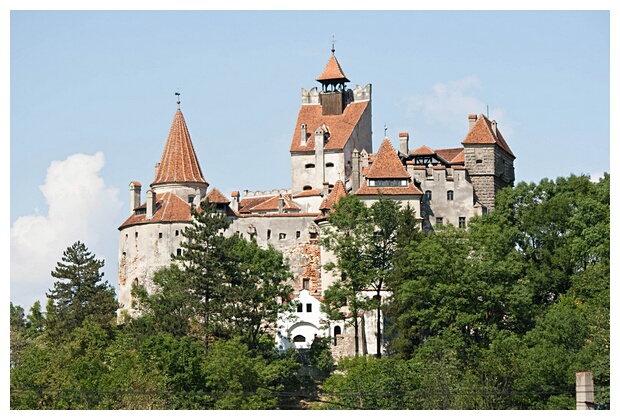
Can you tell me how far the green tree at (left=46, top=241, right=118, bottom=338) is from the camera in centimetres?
8362

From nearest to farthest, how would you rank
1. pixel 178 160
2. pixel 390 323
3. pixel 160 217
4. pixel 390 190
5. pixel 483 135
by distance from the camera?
Answer: pixel 390 323 → pixel 390 190 → pixel 483 135 → pixel 160 217 → pixel 178 160

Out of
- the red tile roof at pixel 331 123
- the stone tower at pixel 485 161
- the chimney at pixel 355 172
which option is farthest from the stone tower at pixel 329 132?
the stone tower at pixel 485 161

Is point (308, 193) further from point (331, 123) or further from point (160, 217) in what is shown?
point (160, 217)

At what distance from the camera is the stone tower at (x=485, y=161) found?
87812 millimetres

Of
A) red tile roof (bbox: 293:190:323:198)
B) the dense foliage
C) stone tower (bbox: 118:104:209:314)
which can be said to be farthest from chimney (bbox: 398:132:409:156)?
stone tower (bbox: 118:104:209:314)

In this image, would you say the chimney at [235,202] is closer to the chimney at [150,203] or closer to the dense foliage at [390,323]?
the chimney at [150,203]

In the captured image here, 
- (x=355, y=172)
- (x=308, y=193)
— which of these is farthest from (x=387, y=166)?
(x=308, y=193)

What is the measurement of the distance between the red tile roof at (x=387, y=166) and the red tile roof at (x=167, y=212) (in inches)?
451

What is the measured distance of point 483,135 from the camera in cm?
8950

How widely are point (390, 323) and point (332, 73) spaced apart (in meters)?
26.1

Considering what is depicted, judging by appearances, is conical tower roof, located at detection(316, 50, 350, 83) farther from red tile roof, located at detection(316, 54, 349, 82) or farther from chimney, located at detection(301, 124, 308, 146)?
chimney, located at detection(301, 124, 308, 146)

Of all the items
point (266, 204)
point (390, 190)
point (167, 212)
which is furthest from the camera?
point (266, 204)

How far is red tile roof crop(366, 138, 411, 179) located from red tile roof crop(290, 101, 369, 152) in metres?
8.92

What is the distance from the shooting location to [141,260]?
90.6 metres
